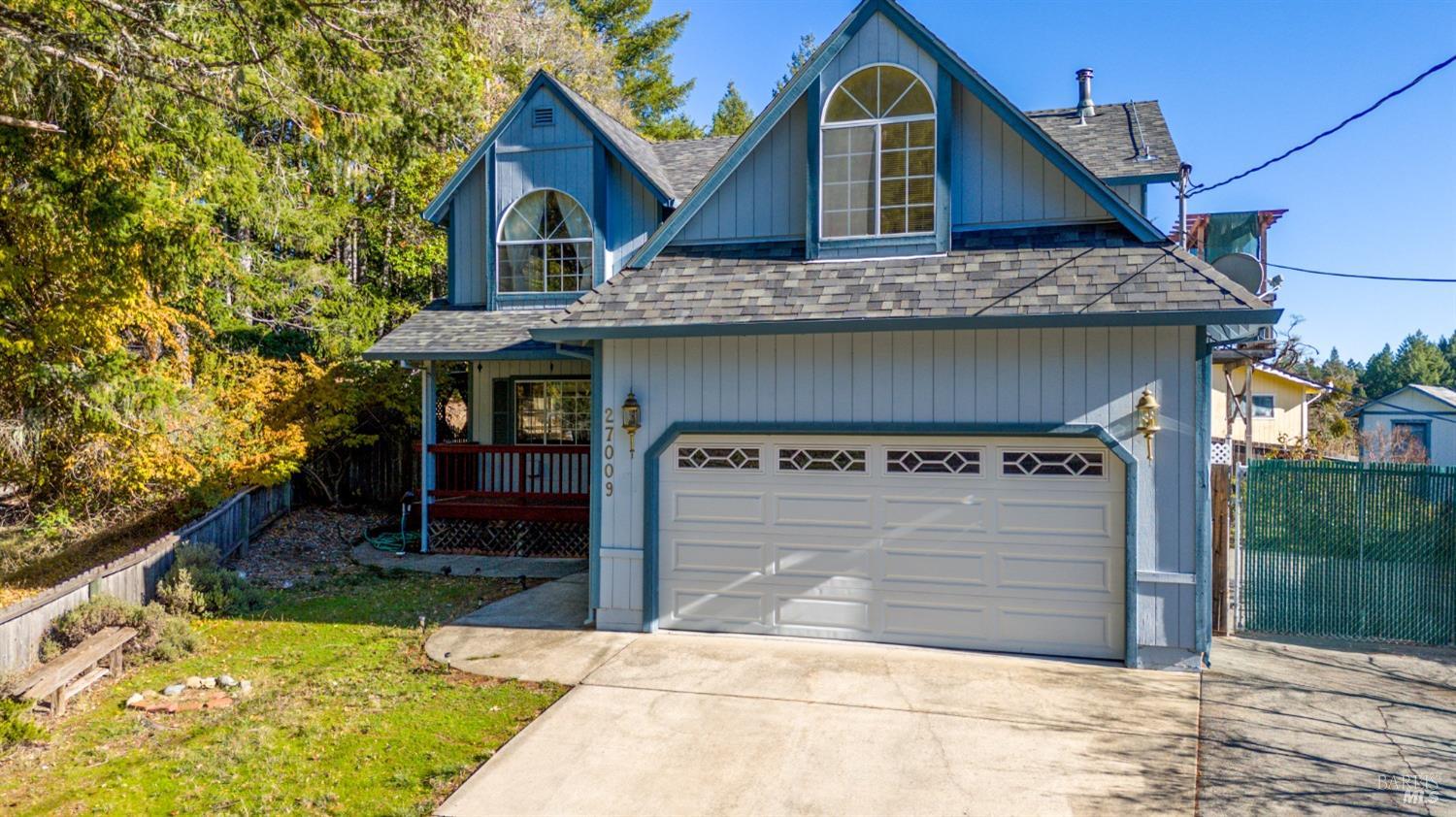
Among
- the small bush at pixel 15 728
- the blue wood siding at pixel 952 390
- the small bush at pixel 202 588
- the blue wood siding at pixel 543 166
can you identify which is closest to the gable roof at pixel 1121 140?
the blue wood siding at pixel 952 390

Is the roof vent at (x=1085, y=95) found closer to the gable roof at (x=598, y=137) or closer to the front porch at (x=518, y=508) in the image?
the gable roof at (x=598, y=137)

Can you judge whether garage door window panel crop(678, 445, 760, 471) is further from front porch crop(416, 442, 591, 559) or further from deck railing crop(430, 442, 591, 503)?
deck railing crop(430, 442, 591, 503)

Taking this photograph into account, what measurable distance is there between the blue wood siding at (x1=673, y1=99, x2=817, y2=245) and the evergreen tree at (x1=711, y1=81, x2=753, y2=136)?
27.2 metres

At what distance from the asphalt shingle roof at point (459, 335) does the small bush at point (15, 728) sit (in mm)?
Answer: 6902

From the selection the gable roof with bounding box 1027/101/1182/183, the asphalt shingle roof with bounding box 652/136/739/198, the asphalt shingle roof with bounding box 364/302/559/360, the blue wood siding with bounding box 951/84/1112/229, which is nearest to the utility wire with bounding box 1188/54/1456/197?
the gable roof with bounding box 1027/101/1182/183

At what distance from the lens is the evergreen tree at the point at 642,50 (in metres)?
31.8

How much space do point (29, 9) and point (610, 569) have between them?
29.1 feet

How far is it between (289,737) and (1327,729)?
7325 mm

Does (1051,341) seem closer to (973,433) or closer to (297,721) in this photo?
(973,433)

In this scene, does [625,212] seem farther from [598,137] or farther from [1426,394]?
[1426,394]

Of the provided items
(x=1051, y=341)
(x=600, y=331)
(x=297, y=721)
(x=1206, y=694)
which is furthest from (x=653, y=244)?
(x=1206, y=694)

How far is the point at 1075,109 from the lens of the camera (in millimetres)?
12055

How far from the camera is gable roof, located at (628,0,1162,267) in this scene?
7879 millimetres

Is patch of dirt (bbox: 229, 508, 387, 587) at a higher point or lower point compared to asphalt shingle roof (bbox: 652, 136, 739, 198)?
lower
